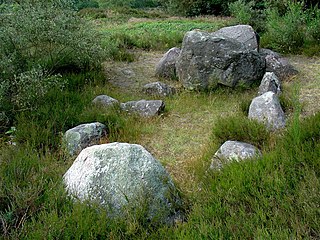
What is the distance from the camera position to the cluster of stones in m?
3.56

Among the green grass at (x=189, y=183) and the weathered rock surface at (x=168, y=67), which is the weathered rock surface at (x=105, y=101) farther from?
the weathered rock surface at (x=168, y=67)

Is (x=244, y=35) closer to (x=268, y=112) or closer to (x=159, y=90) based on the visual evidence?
(x=159, y=90)

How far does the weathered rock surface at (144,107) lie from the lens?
6.34 meters

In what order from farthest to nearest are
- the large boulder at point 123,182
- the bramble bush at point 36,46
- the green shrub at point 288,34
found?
the green shrub at point 288,34, the bramble bush at point 36,46, the large boulder at point 123,182

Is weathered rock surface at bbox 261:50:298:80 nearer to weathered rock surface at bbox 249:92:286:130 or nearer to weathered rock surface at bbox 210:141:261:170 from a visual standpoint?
weathered rock surface at bbox 249:92:286:130

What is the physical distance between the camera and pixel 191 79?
760 cm

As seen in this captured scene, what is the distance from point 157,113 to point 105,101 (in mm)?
932

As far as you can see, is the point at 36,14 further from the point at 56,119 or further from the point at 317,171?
the point at 317,171

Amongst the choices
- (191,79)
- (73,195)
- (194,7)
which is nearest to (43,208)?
(73,195)

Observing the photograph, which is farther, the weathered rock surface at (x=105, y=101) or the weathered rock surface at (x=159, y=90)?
the weathered rock surface at (x=159, y=90)

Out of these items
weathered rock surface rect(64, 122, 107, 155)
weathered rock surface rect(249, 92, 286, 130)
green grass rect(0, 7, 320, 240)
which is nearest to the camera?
green grass rect(0, 7, 320, 240)

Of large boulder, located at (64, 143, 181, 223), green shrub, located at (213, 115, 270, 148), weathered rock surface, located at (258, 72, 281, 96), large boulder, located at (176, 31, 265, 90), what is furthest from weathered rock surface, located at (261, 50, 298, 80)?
large boulder, located at (64, 143, 181, 223)

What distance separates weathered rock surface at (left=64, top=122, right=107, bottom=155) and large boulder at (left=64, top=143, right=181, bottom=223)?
1202 mm

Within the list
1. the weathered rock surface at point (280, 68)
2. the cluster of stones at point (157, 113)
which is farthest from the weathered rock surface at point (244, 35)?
the weathered rock surface at point (280, 68)
